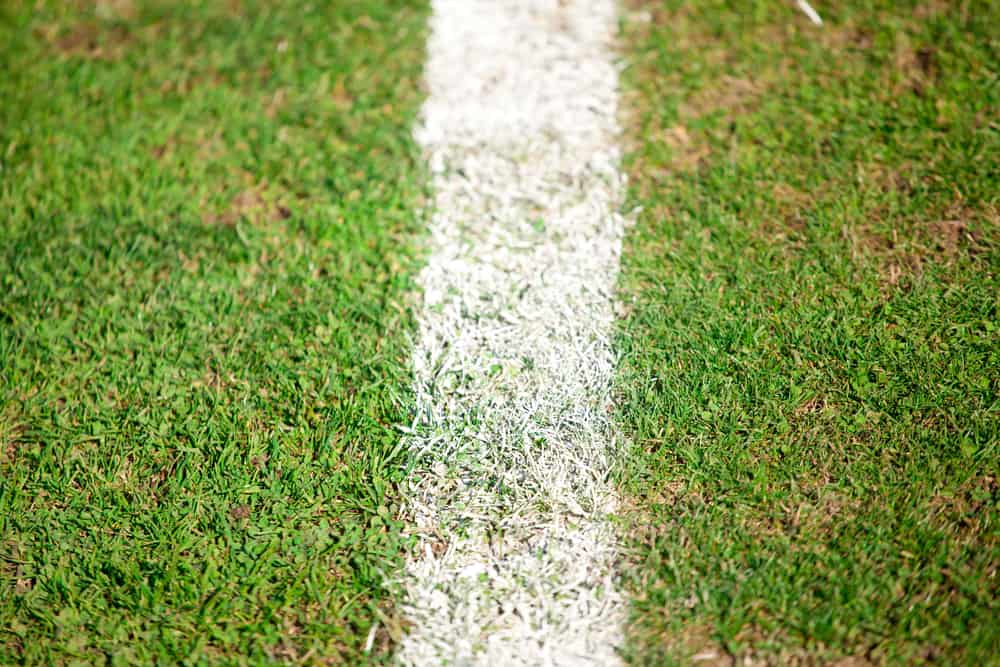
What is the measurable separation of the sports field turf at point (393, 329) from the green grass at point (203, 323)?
11mm

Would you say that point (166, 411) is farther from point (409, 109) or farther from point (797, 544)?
point (797, 544)

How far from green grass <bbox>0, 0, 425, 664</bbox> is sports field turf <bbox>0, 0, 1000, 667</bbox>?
1 cm

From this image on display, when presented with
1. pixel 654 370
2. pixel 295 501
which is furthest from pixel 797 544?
pixel 295 501

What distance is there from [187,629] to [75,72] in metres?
2.40

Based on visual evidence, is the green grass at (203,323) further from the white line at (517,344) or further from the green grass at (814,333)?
the green grass at (814,333)

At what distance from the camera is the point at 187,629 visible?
225 cm

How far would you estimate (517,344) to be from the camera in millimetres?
2672

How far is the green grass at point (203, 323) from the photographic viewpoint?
231cm

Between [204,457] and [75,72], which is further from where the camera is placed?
[75,72]

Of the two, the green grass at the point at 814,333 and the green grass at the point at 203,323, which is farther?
the green grass at the point at 203,323

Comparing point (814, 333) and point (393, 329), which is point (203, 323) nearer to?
point (393, 329)

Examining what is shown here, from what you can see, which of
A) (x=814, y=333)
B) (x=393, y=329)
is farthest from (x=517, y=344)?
(x=814, y=333)

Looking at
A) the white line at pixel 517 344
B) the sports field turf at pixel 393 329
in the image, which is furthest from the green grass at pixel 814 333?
the white line at pixel 517 344

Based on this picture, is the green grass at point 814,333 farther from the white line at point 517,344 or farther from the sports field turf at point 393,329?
the white line at point 517,344
